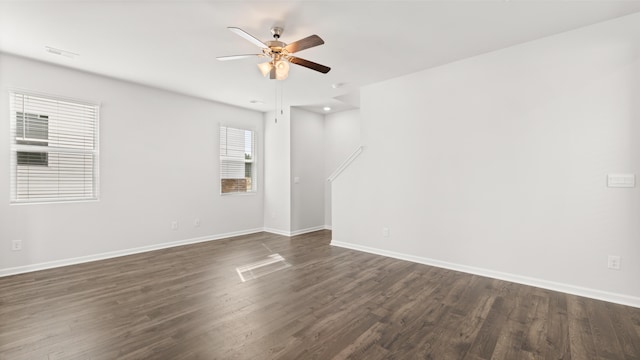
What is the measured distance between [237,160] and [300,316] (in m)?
4.19

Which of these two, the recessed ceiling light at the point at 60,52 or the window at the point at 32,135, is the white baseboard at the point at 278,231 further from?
the recessed ceiling light at the point at 60,52

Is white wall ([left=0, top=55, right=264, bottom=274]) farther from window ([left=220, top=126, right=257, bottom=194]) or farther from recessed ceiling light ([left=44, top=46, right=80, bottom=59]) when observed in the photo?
recessed ceiling light ([left=44, top=46, right=80, bottom=59])

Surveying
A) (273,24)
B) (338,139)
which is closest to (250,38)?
(273,24)

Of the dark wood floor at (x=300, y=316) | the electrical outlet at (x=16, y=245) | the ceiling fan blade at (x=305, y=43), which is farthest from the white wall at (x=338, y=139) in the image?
the electrical outlet at (x=16, y=245)

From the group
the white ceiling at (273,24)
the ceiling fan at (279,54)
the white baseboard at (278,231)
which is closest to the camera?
the white ceiling at (273,24)

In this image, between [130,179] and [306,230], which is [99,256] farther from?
[306,230]

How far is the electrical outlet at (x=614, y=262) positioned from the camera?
2.71 meters

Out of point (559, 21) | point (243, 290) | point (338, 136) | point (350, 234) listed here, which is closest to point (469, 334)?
point (243, 290)

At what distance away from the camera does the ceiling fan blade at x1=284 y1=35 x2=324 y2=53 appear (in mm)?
2448

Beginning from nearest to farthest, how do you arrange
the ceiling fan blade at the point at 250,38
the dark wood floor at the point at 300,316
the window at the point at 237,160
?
1. the dark wood floor at the point at 300,316
2. the ceiling fan blade at the point at 250,38
3. the window at the point at 237,160

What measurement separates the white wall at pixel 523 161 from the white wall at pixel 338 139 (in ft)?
6.03

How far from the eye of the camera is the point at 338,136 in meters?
6.50

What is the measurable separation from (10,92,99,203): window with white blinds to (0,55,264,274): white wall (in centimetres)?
9

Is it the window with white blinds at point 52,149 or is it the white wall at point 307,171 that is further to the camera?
the white wall at point 307,171
